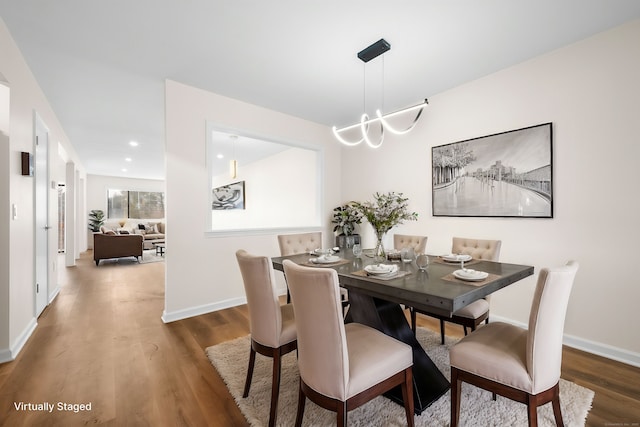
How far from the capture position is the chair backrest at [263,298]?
5.31ft

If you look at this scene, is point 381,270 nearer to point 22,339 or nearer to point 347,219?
point 347,219

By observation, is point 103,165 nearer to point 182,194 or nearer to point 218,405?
point 182,194

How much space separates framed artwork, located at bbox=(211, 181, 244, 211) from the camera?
8.01m

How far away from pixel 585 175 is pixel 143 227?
1139 cm

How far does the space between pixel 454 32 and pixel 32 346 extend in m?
4.48

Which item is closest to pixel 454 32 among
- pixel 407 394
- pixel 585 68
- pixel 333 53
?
pixel 333 53

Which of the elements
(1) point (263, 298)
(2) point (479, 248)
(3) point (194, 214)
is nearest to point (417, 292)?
(1) point (263, 298)

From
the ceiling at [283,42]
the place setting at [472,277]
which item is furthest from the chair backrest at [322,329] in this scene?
the ceiling at [283,42]

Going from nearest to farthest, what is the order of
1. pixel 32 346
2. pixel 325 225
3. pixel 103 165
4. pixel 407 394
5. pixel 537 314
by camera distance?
pixel 537 314 → pixel 407 394 → pixel 32 346 → pixel 325 225 → pixel 103 165

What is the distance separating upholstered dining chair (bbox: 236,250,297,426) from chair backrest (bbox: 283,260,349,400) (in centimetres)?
32

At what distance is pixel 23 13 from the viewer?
2100 millimetres

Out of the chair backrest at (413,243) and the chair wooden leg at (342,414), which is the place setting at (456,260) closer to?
the chair backrest at (413,243)

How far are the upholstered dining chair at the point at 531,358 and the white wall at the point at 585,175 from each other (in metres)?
1.45

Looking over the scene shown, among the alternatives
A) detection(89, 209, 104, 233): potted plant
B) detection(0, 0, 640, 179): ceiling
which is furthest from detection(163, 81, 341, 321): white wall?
detection(89, 209, 104, 233): potted plant
